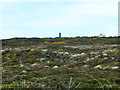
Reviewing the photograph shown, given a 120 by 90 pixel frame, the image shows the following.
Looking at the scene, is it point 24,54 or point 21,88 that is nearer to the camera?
point 21,88

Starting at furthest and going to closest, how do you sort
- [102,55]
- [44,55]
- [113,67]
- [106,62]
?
[44,55]
[102,55]
[106,62]
[113,67]

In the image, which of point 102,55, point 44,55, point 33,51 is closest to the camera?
point 102,55

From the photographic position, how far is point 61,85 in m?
10.5

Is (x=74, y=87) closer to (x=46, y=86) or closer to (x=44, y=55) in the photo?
(x=46, y=86)

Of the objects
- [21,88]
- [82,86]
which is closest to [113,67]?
[82,86]

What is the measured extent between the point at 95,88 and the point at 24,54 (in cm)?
1927

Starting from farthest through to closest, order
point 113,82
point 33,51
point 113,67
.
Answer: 1. point 33,51
2. point 113,67
3. point 113,82

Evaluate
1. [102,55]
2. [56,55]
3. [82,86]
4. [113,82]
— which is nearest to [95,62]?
[102,55]

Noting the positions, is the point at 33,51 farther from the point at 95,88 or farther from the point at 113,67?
the point at 95,88

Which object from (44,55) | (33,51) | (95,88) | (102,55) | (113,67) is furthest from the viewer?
(33,51)

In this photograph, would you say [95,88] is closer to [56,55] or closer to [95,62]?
[95,62]

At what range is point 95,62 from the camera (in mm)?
20969

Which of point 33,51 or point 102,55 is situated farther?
point 33,51

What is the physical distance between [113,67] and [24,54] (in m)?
13.9
